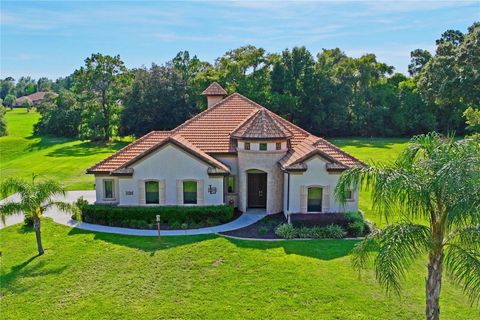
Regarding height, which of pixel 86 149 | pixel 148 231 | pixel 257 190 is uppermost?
pixel 257 190

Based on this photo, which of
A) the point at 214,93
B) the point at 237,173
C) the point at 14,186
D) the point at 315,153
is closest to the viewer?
the point at 14,186

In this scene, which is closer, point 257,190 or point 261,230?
point 261,230

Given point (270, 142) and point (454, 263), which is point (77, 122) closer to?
point (270, 142)

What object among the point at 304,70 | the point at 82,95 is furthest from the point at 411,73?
the point at 82,95

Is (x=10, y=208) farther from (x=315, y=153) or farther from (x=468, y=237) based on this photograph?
(x=468, y=237)

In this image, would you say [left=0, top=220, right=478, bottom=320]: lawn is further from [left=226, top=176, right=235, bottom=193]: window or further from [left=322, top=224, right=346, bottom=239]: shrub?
[left=226, top=176, right=235, bottom=193]: window

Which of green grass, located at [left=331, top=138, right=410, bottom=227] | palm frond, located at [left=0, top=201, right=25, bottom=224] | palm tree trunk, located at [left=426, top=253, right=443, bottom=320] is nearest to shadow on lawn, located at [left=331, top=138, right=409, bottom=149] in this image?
green grass, located at [left=331, top=138, right=410, bottom=227]

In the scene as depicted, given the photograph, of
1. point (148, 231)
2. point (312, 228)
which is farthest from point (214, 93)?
point (312, 228)
